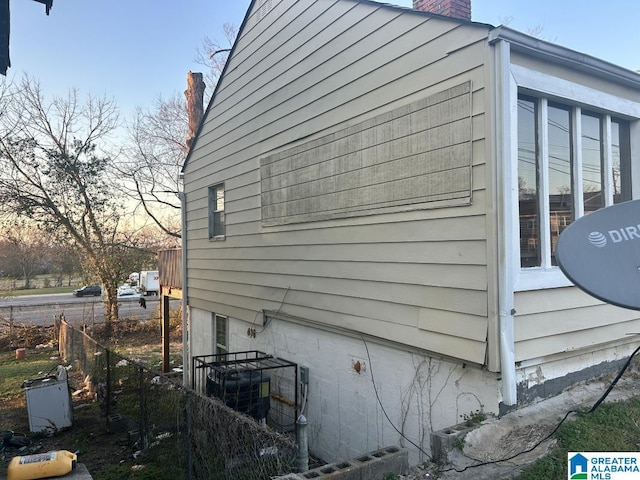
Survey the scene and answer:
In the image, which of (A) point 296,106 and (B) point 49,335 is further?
(B) point 49,335

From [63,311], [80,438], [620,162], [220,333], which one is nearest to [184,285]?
[220,333]

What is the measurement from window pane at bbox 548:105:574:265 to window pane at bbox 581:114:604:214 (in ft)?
1.03

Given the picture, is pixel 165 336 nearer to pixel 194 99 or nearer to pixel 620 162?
pixel 194 99

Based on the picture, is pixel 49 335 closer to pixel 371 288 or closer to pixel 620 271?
pixel 371 288

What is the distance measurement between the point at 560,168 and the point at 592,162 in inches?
25.4

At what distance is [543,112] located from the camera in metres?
4.54

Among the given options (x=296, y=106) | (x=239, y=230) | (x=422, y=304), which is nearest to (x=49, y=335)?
(x=239, y=230)

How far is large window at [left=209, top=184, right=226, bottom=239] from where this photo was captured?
10.1 meters

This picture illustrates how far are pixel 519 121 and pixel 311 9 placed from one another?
4.07m

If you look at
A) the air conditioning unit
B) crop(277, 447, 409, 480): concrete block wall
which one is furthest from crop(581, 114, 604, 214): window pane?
the air conditioning unit

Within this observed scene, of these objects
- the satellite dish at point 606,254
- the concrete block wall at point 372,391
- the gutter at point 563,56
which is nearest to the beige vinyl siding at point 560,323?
the concrete block wall at point 372,391

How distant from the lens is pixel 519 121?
14.6 feet

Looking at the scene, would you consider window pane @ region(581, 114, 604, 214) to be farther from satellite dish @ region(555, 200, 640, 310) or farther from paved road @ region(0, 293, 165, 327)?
paved road @ region(0, 293, 165, 327)

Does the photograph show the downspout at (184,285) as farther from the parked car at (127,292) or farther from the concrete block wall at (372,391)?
the parked car at (127,292)
